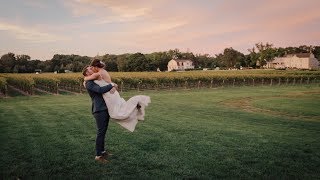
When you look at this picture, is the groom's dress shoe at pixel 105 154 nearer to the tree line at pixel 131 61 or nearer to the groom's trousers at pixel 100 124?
the groom's trousers at pixel 100 124

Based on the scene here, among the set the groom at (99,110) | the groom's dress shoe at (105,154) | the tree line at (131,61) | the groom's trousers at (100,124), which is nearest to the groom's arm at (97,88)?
the groom at (99,110)

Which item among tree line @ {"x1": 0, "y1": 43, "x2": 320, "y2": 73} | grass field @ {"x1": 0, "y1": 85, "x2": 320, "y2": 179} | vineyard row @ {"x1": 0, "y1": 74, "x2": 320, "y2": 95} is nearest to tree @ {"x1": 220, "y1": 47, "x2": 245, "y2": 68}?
tree line @ {"x1": 0, "y1": 43, "x2": 320, "y2": 73}

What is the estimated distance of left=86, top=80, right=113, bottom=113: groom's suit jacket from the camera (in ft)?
23.2

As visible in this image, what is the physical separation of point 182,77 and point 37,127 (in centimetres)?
3610

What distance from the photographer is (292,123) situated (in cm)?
1397

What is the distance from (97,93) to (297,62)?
148m

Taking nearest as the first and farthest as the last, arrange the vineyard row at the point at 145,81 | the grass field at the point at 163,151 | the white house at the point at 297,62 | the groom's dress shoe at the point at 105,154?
the grass field at the point at 163,151
the groom's dress shoe at the point at 105,154
the vineyard row at the point at 145,81
the white house at the point at 297,62

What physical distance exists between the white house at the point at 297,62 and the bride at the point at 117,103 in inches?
5485

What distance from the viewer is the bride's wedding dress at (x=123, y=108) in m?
7.24

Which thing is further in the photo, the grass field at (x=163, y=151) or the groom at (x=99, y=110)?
the groom at (x=99, y=110)

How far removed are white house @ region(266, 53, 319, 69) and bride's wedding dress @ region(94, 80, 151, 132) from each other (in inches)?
5483

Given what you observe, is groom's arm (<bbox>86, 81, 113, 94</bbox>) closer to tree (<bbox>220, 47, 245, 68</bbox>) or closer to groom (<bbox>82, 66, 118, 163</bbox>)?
groom (<bbox>82, 66, 118, 163</bbox>)

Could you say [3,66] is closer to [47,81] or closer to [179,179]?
[47,81]

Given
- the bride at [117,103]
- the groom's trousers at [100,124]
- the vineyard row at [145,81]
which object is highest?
the bride at [117,103]
